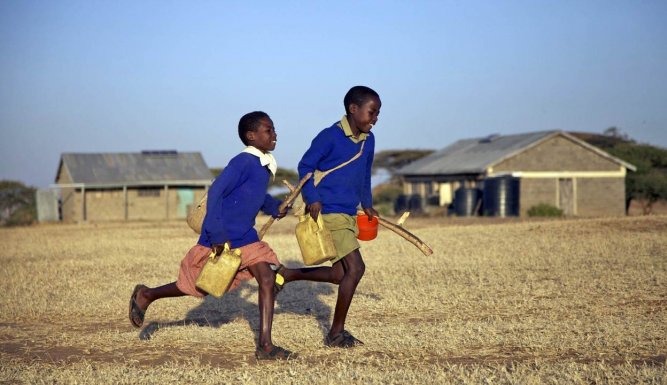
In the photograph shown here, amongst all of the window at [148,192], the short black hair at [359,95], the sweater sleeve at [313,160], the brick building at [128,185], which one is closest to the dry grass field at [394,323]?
the sweater sleeve at [313,160]

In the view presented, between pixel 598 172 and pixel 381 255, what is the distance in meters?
26.0

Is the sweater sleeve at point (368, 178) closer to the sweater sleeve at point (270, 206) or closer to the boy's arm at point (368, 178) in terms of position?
the boy's arm at point (368, 178)

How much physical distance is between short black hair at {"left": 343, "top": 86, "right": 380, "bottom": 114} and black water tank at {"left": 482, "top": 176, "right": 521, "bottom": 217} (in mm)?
30033

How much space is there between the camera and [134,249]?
2123 centimetres

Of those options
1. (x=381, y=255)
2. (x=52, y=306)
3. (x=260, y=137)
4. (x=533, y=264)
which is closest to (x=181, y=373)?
(x=260, y=137)

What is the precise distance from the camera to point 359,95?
7.69m

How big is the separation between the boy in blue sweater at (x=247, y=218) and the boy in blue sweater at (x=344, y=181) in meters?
0.38

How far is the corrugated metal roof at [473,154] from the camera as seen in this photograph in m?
41.4

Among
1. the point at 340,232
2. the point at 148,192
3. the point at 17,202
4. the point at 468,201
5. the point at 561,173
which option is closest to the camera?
the point at 340,232

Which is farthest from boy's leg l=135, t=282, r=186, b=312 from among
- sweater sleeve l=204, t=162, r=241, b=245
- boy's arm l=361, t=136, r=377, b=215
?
boy's arm l=361, t=136, r=377, b=215

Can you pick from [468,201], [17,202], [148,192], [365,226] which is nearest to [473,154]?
[468,201]

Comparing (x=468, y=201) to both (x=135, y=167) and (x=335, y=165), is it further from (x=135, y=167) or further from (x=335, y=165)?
(x=335, y=165)

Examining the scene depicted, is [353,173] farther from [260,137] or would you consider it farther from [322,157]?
[260,137]

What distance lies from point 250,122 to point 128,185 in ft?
139
